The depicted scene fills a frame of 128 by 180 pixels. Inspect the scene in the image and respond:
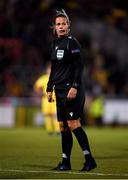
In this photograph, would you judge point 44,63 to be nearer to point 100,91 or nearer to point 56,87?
point 100,91

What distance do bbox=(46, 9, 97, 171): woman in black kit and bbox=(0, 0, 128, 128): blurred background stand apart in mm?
16671

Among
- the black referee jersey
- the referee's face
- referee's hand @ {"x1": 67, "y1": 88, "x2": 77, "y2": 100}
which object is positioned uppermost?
the referee's face

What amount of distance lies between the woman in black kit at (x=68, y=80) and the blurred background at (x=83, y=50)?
1667 centimetres

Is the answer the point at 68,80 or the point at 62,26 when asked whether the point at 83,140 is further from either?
the point at 62,26

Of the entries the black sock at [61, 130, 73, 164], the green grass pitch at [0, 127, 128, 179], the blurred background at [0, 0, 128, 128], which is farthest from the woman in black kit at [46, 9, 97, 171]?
the blurred background at [0, 0, 128, 128]

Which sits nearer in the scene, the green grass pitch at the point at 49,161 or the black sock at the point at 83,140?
the green grass pitch at the point at 49,161

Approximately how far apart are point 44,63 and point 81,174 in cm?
1961

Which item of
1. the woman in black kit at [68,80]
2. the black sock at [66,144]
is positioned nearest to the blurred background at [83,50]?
the black sock at [66,144]

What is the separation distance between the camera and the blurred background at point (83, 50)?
26.7 metres

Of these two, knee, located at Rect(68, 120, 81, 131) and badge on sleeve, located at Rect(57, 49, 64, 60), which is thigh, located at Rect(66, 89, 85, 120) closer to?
knee, located at Rect(68, 120, 81, 131)

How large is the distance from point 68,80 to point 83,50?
63.7ft

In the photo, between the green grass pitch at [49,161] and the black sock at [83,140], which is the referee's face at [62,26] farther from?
the green grass pitch at [49,161]

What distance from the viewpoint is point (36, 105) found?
87.0 ft

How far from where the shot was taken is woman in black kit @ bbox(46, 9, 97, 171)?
9.15 m
